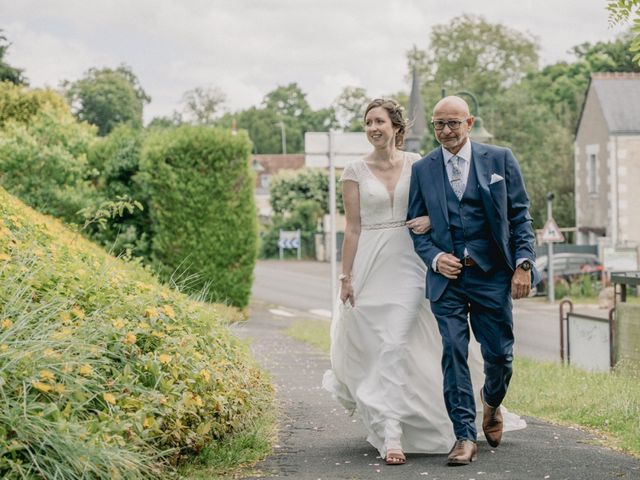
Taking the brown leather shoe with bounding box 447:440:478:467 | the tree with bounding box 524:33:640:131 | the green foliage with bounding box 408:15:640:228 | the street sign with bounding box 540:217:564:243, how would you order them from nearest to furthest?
1. the brown leather shoe with bounding box 447:440:478:467
2. the street sign with bounding box 540:217:564:243
3. the green foliage with bounding box 408:15:640:228
4. the tree with bounding box 524:33:640:131

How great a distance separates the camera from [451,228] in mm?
6629

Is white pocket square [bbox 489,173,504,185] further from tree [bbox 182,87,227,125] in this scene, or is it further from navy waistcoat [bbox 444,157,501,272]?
tree [bbox 182,87,227,125]

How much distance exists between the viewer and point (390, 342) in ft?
22.5

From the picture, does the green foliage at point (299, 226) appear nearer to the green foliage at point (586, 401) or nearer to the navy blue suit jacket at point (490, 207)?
the green foliage at point (586, 401)

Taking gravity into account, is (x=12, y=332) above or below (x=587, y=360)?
above

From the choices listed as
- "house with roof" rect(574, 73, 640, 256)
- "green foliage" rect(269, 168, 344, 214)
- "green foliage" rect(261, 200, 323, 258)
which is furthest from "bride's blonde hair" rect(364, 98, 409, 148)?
"green foliage" rect(269, 168, 344, 214)

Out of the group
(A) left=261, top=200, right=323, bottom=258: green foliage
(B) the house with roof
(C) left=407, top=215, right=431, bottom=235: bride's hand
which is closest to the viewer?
(C) left=407, top=215, right=431, bottom=235: bride's hand

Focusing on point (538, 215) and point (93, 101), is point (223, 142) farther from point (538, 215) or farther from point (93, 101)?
point (93, 101)

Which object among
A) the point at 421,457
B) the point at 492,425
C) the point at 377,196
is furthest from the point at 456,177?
the point at 421,457

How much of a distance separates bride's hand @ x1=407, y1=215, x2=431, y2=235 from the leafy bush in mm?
1350

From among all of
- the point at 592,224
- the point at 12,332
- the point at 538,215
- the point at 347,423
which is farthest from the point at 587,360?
the point at 538,215

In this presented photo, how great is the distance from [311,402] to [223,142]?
A: 1537cm

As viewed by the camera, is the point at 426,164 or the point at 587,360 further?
the point at 587,360

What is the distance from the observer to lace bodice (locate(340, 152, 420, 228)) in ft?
23.2
